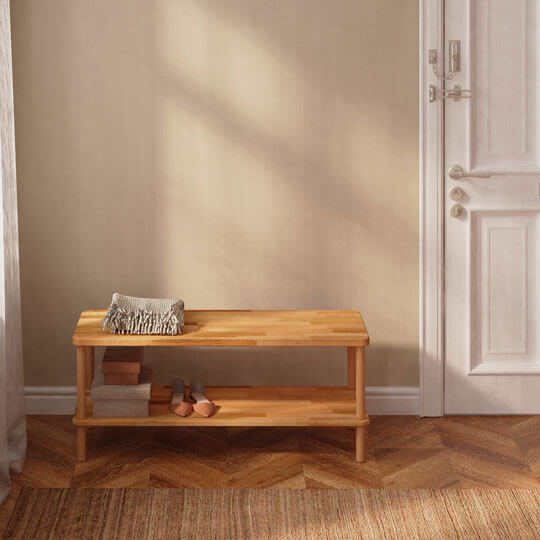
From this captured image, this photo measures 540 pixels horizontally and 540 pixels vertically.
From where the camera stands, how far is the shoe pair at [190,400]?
2836mm

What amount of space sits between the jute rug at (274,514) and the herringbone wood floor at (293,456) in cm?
7

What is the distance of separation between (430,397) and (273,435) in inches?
27.7

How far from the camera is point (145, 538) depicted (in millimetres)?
2348

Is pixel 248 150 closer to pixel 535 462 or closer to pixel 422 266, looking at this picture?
pixel 422 266

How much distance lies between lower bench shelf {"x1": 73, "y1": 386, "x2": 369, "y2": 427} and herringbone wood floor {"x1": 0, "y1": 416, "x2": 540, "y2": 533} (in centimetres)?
16

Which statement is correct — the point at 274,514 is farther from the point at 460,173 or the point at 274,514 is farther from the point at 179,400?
the point at 460,173

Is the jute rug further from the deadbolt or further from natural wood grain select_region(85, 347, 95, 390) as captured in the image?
the deadbolt

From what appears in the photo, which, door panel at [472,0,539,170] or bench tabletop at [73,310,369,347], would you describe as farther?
door panel at [472,0,539,170]

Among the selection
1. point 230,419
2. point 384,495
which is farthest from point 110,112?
point 384,495

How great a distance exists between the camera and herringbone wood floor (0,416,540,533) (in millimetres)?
2711

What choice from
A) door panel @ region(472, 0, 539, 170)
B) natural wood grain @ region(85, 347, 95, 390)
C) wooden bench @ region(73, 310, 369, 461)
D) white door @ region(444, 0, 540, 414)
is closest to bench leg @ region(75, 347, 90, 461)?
wooden bench @ region(73, 310, 369, 461)

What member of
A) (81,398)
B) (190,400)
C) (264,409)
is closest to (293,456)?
(264,409)

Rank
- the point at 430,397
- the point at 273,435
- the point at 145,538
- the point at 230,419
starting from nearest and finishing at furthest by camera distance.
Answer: the point at 145,538 < the point at 230,419 < the point at 273,435 < the point at 430,397

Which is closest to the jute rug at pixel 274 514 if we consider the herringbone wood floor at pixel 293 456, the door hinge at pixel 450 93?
the herringbone wood floor at pixel 293 456
